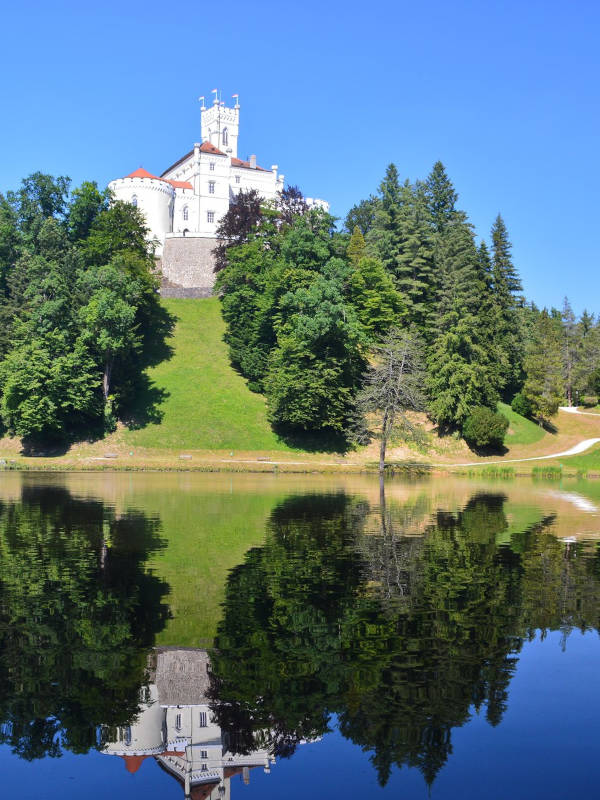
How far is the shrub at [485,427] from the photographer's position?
5478 cm

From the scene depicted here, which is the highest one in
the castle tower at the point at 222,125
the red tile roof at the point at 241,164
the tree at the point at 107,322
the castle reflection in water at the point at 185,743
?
the castle tower at the point at 222,125

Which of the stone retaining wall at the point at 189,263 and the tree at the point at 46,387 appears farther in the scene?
the stone retaining wall at the point at 189,263

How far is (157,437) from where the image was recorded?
52156 mm

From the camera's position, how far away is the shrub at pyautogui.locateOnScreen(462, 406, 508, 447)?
54.8 m

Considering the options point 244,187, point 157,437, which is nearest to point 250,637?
point 157,437

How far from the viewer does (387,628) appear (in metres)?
11.3

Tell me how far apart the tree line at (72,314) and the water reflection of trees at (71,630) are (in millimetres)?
31521

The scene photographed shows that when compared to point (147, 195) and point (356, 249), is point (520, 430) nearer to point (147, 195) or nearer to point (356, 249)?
point (356, 249)

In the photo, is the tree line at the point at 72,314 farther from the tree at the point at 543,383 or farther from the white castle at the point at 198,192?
the tree at the point at 543,383

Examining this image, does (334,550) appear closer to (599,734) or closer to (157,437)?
→ (599,734)

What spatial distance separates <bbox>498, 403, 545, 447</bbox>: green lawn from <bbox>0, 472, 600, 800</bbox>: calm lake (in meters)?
40.7

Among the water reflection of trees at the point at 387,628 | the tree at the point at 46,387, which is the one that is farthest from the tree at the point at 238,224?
the water reflection of trees at the point at 387,628

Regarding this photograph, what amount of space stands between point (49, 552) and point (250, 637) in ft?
25.7

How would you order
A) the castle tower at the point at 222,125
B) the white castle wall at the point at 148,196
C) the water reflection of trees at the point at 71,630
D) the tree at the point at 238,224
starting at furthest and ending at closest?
the castle tower at the point at 222,125 → the white castle wall at the point at 148,196 → the tree at the point at 238,224 → the water reflection of trees at the point at 71,630
